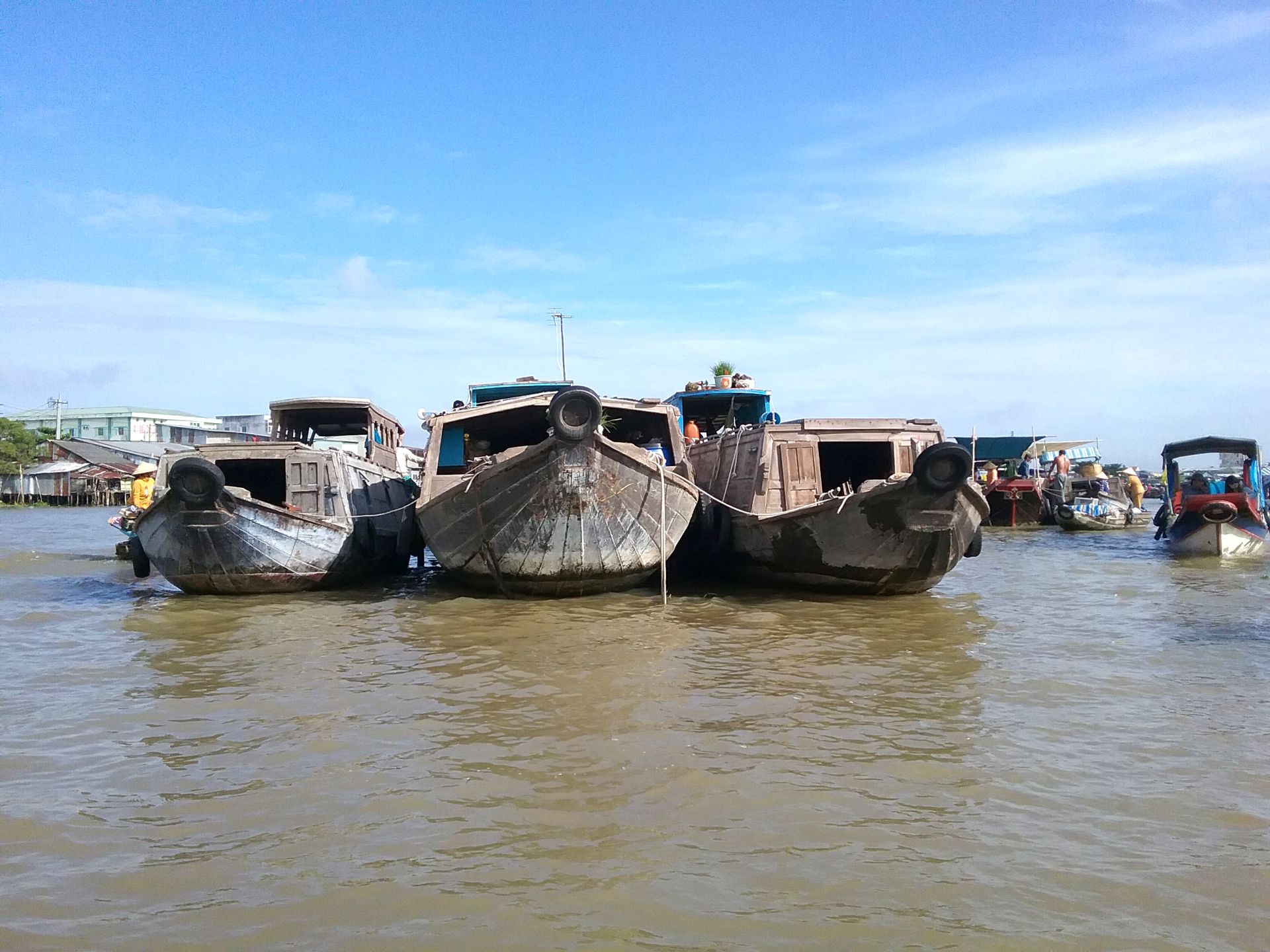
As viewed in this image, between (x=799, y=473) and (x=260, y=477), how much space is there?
8664 mm

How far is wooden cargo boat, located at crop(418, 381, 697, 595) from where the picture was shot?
8922 mm

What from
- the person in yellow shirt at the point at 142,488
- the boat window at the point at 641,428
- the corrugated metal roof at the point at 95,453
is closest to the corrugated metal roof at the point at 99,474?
the corrugated metal roof at the point at 95,453

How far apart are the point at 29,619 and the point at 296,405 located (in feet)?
16.4

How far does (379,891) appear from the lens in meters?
3.26

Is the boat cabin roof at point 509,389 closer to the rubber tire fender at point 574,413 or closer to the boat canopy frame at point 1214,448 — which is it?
the rubber tire fender at point 574,413

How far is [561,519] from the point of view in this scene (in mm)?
9328

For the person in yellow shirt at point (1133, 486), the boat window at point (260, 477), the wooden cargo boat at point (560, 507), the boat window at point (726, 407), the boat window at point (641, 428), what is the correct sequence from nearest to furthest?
the wooden cargo boat at point (560, 507), the boat window at point (641, 428), the boat window at point (260, 477), the boat window at point (726, 407), the person in yellow shirt at point (1133, 486)

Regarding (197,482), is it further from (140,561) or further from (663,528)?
(663,528)

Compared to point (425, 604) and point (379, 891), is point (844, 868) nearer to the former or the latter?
point (379, 891)

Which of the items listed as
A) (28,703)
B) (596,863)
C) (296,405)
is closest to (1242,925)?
(596,863)

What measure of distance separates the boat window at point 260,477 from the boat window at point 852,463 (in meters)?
8.10

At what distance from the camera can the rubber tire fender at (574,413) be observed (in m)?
8.60

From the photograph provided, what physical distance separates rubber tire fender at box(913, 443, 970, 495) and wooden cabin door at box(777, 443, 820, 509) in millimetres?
2117

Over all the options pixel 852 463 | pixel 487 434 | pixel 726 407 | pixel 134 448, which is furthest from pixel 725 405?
pixel 134 448
